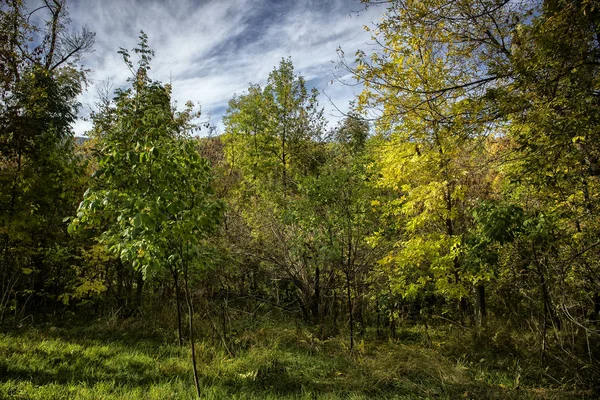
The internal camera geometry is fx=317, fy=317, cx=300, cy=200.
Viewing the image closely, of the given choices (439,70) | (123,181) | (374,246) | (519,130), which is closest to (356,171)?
(374,246)

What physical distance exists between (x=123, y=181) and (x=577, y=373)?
7016 mm

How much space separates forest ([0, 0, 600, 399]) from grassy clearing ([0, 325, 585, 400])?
0.04 metres

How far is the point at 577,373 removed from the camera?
4820 millimetres

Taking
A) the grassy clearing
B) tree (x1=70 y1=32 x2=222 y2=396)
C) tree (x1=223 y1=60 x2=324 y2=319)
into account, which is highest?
tree (x1=223 y1=60 x2=324 y2=319)

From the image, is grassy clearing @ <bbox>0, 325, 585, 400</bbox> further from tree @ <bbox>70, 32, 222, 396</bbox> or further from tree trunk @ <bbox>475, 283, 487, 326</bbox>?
tree trunk @ <bbox>475, 283, 487, 326</bbox>

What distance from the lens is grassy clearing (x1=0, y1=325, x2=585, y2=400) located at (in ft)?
13.8

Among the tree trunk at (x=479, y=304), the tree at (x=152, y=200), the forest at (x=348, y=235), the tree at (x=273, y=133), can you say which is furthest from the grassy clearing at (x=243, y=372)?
the tree at (x=273, y=133)

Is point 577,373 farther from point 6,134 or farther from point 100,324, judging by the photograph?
point 6,134

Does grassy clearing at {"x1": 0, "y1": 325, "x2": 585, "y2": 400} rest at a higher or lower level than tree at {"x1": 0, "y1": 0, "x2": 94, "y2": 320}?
lower

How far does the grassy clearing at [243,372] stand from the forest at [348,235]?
43 mm

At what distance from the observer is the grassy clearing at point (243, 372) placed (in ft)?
13.8

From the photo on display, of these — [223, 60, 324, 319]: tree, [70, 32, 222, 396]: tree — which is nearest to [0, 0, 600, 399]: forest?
[70, 32, 222, 396]: tree

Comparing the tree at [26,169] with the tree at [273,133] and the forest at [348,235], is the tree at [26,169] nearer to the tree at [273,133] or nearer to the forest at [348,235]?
the forest at [348,235]

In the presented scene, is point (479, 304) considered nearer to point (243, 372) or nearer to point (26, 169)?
point (243, 372)
